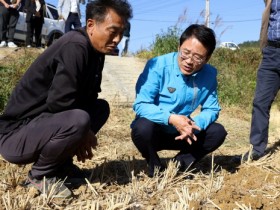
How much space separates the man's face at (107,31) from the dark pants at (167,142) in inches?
24.8

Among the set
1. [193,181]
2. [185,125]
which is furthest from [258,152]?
[185,125]

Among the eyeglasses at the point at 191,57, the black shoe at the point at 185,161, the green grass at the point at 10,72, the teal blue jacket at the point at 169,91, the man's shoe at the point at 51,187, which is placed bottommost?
the man's shoe at the point at 51,187

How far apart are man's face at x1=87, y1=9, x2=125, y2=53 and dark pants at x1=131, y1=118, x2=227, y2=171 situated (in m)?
0.63

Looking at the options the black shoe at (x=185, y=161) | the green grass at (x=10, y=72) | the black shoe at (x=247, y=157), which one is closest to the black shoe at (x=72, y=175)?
the black shoe at (x=185, y=161)

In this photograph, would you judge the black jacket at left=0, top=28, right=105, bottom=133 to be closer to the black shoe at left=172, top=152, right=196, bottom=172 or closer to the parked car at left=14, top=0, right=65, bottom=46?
the black shoe at left=172, top=152, right=196, bottom=172

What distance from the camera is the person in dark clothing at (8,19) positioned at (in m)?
8.11

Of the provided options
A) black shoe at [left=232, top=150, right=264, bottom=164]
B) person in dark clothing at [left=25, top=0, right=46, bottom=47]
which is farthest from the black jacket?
person in dark clothing at [left=25, top=0, right=46, bottom=47]

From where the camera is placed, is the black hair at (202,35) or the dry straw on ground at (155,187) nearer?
the dry straw on ground at (155,187)

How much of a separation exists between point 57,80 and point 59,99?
0.11 meters

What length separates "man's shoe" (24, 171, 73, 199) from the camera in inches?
97.9

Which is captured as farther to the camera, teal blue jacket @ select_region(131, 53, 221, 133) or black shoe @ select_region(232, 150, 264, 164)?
black shoe @ select_region(232, 150, 264, 164)

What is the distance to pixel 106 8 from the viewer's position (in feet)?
8.18

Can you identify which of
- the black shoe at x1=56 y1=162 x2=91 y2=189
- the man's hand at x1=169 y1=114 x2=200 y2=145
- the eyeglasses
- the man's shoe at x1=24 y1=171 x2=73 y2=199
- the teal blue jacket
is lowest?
the black shoe at x1=56 y1=162 x2=91 y2=189

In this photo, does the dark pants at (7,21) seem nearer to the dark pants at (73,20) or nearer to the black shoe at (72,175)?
the dark pants at (73,20)
